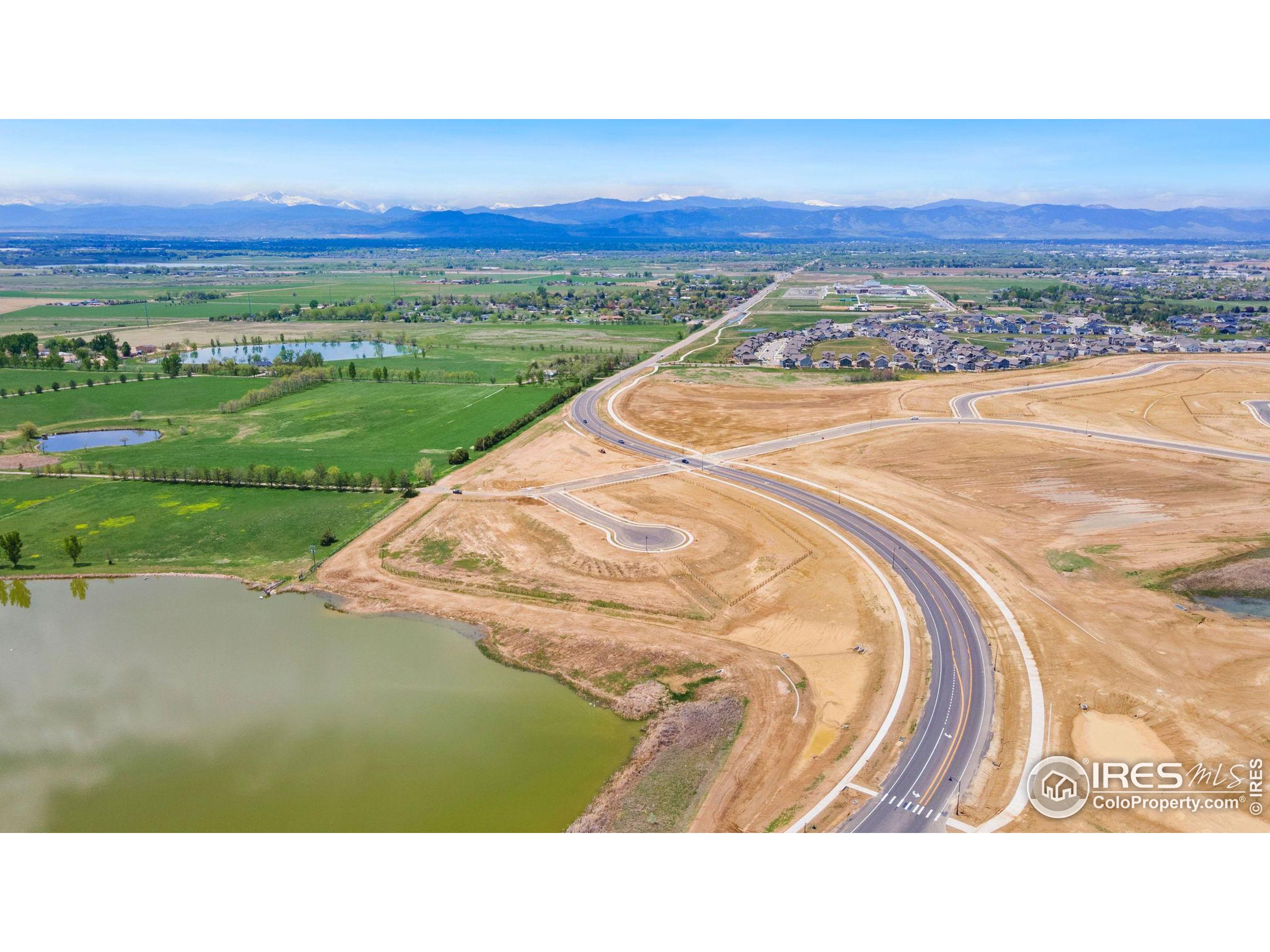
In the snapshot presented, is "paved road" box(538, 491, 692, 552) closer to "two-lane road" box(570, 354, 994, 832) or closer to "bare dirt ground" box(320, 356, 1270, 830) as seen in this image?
"bare dirt ground" box(320, 356, 1270, 830)

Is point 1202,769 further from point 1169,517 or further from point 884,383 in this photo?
point 884,383

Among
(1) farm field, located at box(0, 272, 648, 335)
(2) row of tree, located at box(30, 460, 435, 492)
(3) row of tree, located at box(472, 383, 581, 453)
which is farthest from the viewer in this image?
(1) farm field, located at box(0, 272, 648, 335)

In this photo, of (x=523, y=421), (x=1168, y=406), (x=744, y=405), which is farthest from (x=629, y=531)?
(x=1168, y=406)

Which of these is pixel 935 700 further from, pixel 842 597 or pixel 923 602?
pixel 842 597

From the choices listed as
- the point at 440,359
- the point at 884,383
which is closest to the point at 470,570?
the point at 884,383

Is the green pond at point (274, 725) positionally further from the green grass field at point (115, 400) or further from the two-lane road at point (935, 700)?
the green grass field at point (115, 400)

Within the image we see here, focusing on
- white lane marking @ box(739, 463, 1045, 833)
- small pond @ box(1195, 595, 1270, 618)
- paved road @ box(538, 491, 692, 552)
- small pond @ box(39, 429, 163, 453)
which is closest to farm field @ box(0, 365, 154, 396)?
small pond @ box(39, 429, 163, 453)

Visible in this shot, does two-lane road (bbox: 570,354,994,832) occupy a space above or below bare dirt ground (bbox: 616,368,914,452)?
below
